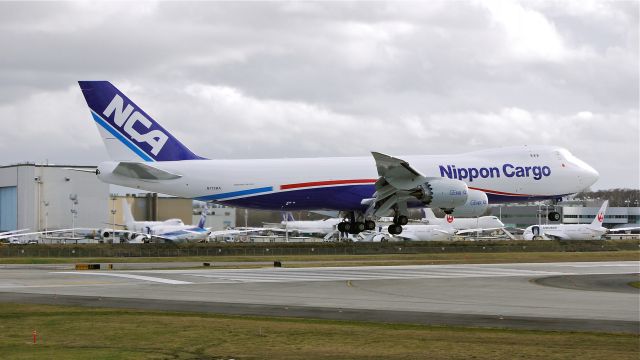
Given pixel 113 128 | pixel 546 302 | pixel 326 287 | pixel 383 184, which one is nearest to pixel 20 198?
pixel 113 128

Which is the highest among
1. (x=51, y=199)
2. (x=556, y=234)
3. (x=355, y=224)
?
(x=51, y=199)

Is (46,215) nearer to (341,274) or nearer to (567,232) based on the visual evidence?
(567,232)

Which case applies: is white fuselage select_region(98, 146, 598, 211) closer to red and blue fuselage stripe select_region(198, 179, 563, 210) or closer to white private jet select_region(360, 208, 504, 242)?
red and blue fuselage stripe select_region(198, 179, 563, 210)

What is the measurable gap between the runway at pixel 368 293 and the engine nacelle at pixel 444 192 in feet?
14.8

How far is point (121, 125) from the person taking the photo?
57.4 metres

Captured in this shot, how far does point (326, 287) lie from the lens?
144 ft

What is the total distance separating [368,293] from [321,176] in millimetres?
18785

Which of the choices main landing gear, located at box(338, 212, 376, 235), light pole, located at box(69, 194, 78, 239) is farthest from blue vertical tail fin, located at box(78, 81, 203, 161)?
light pole, located at box(69, 194, 78, 239)

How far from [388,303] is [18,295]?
55.0ft

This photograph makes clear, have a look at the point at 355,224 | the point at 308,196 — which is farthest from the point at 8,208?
the point at 308,196

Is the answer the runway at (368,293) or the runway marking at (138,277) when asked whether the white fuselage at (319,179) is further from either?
the runway marking at (138,277)

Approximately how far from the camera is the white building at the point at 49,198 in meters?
139

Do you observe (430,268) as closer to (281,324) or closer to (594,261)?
(594,261)

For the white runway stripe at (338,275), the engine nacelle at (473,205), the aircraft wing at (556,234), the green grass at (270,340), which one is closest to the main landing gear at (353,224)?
the white runway stripe at (338,275)
